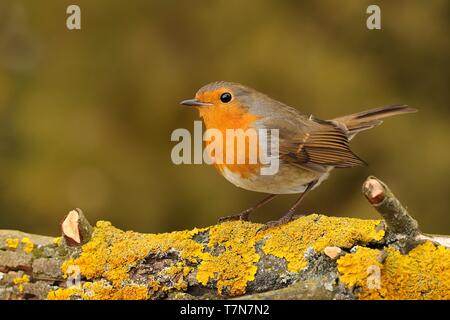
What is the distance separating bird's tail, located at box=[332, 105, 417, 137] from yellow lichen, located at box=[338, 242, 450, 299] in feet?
4.80

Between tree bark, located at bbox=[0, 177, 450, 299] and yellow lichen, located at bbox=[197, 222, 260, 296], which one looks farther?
yellow lichen, located at bbox=[197, 222, 260, 296]

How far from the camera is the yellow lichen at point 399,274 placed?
3609 mm

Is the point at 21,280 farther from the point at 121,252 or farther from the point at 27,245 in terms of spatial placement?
the point at 121,252

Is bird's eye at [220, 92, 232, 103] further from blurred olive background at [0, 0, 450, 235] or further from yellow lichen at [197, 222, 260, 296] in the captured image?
blurred olive background at [0, 0, 450, 235]

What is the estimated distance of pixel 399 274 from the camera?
368cm

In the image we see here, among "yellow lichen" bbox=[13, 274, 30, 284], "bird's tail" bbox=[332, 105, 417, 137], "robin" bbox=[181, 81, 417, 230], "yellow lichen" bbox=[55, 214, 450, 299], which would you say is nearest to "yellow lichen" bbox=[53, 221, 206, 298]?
"yellow lichen" bbox=[55, 214, 450, 299]

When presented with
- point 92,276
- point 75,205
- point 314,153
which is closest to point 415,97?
point 314,153

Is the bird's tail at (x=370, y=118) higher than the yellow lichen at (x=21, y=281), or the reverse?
the bird's tail at (x=370, y=118)

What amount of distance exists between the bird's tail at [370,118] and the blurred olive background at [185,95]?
0.63m

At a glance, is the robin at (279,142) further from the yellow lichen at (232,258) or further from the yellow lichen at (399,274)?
the yellow lichen at (399,274)

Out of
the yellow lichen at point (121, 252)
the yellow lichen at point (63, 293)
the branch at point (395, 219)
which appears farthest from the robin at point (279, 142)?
the yellow lichen at point (63, 293)

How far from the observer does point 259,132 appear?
4570mm

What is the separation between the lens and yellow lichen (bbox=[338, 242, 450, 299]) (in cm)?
361
